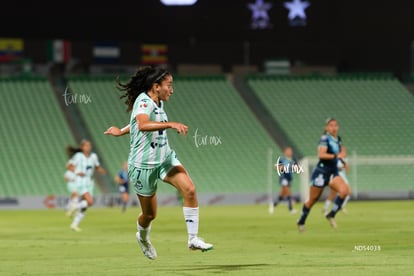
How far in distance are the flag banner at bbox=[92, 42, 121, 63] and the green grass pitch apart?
16.2 meters

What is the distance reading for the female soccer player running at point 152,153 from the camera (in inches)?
556

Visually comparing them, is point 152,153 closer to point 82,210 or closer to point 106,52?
point 82,210

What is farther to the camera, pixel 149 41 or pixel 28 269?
pixel 149 41

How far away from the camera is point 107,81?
164ft

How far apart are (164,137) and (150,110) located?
46 centimetres

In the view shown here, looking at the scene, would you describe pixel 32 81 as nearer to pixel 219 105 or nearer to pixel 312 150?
pixel 219 105

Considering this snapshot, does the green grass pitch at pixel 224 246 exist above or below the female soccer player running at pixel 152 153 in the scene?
below

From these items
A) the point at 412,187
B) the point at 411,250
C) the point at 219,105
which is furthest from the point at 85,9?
the point at 411,250

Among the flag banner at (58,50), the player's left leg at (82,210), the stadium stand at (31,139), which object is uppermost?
the flag banner at (58,50)

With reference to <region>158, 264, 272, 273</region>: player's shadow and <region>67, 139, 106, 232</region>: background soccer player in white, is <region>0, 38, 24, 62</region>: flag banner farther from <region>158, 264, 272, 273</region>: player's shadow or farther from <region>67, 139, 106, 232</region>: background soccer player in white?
<region>158, 264, 272, 273</region>: player's shadow

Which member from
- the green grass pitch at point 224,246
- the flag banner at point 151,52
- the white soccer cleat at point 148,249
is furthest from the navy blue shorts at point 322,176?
the flag banner at point 151,52

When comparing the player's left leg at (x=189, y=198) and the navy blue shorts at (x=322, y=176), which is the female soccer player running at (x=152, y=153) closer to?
the player's left leg at (x=189, y=198)

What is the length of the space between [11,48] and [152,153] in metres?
34.1

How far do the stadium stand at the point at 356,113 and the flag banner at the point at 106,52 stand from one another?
6882 millimetres
